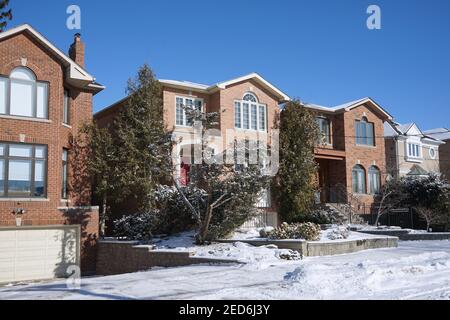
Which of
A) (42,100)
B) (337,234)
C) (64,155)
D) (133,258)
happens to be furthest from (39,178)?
(337,234)

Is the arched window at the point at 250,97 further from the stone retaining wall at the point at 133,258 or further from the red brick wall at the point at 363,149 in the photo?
the stone retaining wall at the point at 133,258

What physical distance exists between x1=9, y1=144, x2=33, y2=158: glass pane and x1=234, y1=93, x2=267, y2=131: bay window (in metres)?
10.8

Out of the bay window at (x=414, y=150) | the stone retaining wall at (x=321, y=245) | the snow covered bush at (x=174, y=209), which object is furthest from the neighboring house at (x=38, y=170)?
the bay window at (x=414, y=150)

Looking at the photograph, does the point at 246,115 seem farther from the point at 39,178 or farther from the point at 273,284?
the point at 273,284

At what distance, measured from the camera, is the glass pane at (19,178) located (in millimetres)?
18688

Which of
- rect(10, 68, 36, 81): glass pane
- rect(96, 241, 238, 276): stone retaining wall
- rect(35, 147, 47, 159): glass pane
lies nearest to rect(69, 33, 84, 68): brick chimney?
A: rect(10, 68, 36, 81): glass pane

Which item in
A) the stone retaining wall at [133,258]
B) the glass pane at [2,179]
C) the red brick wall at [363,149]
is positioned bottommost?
the stone retaining wall at [133,258]

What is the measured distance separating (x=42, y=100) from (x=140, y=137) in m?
4.62

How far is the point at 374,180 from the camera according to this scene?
3356 centimetres

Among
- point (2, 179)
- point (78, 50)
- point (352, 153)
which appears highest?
point (78, 50)
